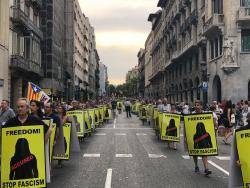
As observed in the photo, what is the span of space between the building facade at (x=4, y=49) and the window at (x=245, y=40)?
1788cm

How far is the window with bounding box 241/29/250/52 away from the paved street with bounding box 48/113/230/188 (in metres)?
21.6

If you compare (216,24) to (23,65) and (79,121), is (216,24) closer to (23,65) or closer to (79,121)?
(23,65)

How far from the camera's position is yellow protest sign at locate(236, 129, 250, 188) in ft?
24.4

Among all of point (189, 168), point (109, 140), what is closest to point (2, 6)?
point (109, 140)

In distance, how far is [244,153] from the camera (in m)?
7.48

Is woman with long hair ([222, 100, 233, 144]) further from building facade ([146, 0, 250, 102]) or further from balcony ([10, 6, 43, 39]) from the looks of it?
balcony ([10, 6, 43, 39])

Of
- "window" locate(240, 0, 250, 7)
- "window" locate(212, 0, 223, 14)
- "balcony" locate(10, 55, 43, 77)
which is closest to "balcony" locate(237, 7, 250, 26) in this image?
"window" locate(240, 0, 250, 7)

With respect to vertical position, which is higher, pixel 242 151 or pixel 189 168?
pixel 242 151

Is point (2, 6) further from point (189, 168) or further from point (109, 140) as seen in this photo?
point (189, 168)

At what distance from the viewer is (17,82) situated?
39.3 m

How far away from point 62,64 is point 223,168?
52.2m

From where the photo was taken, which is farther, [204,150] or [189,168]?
[189,168]

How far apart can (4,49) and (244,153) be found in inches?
1141

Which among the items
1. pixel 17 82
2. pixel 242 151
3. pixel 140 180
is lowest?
pixel 140 180
